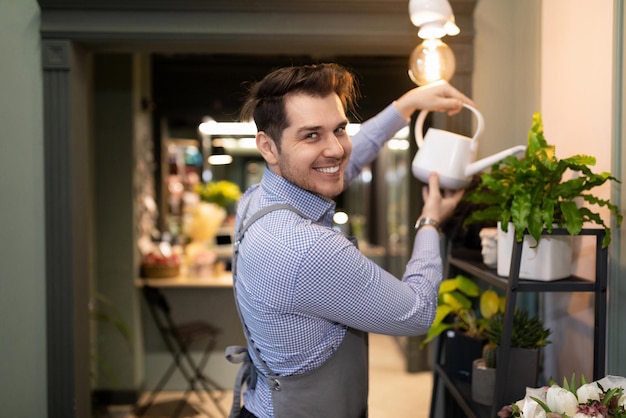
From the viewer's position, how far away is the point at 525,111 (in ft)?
7.68

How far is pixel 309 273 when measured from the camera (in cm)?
142

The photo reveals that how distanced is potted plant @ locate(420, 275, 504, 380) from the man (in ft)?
1.60

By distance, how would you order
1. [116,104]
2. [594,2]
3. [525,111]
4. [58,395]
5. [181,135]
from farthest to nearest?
[181,135] < [116,104] < [58,395] < [525,111] < [594,2]

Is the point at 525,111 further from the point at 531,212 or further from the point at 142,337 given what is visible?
→ the point at 142,337

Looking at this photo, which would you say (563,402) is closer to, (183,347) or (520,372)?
(520,372)

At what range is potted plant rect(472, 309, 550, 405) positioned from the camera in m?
1.78

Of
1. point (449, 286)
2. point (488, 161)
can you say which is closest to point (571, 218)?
point (488, 161)

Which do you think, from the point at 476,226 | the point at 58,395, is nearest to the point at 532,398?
the point at 476,226

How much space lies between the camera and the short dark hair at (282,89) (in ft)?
5.03

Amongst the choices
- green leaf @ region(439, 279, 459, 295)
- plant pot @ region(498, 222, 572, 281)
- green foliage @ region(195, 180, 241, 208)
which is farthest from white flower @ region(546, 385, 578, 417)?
green foliage @ region(195, 180, 241, 208)

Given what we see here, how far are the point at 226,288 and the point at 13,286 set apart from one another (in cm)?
251

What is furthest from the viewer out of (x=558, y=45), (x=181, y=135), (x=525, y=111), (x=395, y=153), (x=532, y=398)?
(x=181, y=135)

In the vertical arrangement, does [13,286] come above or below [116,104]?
below

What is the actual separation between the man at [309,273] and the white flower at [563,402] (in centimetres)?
33
